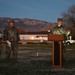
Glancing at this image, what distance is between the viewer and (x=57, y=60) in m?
14.2

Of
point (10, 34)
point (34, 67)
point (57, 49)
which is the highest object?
point (10, 34)

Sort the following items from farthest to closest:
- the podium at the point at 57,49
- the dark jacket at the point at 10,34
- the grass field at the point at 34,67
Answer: the dark jacket at the point at 10,34
the podium at the point at 57,49
the grass field at the point at 34,67

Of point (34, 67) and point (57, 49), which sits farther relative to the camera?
point (57, 49)

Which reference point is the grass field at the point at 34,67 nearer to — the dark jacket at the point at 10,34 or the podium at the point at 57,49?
the podium at the point at 57,49

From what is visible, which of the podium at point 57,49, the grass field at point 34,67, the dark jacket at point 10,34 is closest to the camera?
the grass field at point 34,67

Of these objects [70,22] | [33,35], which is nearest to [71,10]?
[70,22]

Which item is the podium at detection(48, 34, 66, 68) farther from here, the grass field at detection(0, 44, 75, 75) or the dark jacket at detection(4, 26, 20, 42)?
the dark jacket at detection(4, 26, 20, 42)

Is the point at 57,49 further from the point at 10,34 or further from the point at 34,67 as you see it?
the point at 10,34

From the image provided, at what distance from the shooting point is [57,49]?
1419cm

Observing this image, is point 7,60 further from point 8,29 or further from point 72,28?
point 72,28

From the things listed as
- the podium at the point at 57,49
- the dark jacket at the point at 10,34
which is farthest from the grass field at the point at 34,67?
the dark jacket at the point at 10,34

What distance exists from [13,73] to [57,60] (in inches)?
122

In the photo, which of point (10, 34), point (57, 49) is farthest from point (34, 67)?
point (10, 34)

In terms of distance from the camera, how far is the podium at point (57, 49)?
44.6 ft
